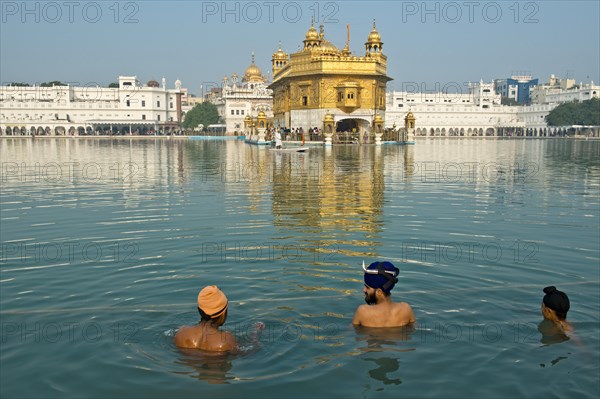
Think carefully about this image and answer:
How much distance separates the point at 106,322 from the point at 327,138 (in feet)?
117

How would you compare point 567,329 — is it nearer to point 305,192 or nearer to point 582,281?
point 582,281

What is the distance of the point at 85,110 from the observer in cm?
9900

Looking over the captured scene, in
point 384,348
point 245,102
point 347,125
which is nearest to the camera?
point 384,348

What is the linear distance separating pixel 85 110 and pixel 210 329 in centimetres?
10232

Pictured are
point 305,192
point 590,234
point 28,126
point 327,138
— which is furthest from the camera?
point 28,126

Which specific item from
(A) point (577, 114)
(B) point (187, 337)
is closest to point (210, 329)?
(B) point (187, 337)

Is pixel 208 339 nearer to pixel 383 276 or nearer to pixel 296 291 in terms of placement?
pixel 383 276

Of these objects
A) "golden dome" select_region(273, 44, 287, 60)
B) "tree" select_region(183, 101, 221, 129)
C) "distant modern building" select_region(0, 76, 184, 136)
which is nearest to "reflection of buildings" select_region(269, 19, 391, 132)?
"golden dome" select_region(273, 44, 287, 60)

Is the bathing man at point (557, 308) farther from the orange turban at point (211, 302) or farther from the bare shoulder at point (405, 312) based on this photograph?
the orange turban at point (211, 302)

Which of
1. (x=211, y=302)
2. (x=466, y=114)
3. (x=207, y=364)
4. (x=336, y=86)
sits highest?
(x=466, y=114)

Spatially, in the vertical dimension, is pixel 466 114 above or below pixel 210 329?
above

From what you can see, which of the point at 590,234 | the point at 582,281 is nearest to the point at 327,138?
the point at 590,234

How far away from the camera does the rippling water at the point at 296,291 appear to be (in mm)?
4254

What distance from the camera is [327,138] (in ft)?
133
